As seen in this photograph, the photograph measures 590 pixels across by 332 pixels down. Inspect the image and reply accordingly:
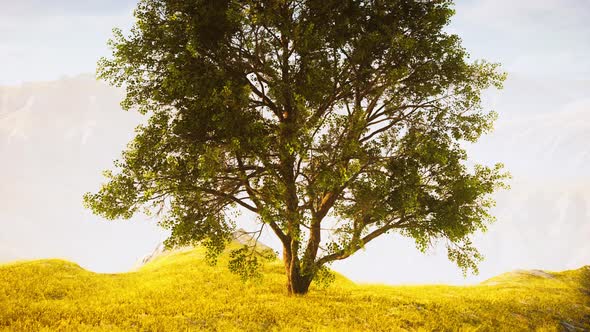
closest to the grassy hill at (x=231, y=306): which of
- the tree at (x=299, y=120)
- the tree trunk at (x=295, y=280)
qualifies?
the tree trunk at (x=295, y=280)

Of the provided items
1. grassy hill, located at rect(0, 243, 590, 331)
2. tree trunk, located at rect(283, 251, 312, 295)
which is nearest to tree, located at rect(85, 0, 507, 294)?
tree trunk, located at rect(283, 251, 312, 295)

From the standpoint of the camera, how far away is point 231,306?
68.4 ft

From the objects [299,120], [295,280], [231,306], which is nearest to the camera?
[299,120]

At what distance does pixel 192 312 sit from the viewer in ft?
64.0

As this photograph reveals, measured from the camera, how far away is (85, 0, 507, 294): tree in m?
19.0

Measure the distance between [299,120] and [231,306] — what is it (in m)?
9.34

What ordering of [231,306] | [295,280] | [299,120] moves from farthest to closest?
[295,280] < [231,306] < [299,120]

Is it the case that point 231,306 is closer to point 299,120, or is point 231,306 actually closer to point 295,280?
point 295,280

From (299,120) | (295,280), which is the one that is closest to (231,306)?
(295,280)

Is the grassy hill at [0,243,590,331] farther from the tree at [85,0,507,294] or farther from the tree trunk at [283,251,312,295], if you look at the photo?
the tree at [85,0,507,294]

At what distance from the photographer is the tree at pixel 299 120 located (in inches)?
749

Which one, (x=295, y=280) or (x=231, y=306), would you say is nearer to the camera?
(x=231, y=306)

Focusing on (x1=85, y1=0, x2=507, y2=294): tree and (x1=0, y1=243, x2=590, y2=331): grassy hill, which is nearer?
(x1=0, y1=243, x2=590, y2=331): grassy hill

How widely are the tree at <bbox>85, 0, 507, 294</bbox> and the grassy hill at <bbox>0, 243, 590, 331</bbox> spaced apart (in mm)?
2783
